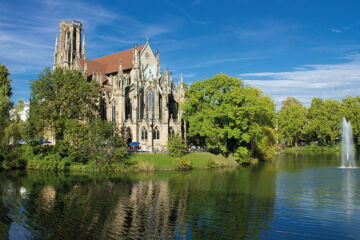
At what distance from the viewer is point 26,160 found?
4688 centimetres

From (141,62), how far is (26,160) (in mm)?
→ 32856

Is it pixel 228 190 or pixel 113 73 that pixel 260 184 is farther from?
pixel 113 73

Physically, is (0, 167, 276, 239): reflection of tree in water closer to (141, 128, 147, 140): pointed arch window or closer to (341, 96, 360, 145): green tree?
(141, 128, 147, 140): pointed arch window

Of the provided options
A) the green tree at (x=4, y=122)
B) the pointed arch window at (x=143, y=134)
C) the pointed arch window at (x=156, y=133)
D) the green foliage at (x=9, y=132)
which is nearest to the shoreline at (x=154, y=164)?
the green foliage at (x=9, y=132)

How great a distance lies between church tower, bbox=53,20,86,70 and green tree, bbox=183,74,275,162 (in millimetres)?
37970

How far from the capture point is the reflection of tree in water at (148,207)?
1783cm

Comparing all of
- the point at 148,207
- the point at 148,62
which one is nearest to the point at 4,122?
the point at 148,207

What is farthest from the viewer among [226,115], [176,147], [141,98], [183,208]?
[141,98]

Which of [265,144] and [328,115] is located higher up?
[328,115]

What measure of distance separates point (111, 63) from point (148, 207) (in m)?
57.5

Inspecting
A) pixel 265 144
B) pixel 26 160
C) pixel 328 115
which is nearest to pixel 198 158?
pixel 265 144

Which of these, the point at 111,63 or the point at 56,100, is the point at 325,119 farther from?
the point at 56,100

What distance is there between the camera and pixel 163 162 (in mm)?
47125

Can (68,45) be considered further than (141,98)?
Yes
